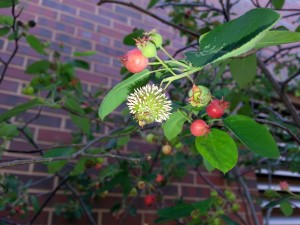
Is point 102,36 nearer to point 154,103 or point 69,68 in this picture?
point 69,68

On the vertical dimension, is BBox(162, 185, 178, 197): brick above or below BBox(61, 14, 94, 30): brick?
below

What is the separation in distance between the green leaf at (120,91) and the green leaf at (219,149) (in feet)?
0.59

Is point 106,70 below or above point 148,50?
above

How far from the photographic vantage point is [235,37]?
1.37ft

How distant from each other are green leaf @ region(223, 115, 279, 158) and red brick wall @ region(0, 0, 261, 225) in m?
1.26

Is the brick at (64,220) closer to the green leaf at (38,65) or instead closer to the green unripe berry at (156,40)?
the green leaf at (38,65)

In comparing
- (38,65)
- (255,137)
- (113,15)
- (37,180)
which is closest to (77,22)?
(113,15)

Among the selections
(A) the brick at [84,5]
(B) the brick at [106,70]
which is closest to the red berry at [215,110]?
(B) the brick at [106,70]

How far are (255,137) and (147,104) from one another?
0.73ft

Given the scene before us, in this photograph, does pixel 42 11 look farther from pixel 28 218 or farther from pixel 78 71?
pixel 28 218

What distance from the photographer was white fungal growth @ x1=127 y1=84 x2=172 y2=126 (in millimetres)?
578

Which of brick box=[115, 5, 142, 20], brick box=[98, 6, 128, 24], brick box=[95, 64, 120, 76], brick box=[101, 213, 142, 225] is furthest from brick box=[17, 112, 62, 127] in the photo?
brick box=[115, 5, 142, 20]

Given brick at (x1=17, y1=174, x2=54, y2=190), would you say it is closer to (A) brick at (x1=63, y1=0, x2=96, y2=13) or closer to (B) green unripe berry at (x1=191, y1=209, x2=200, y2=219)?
(B) green unripe berry at (x1=191, y1=209, x2=200, y2=219)

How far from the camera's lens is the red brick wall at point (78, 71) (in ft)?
5.37
